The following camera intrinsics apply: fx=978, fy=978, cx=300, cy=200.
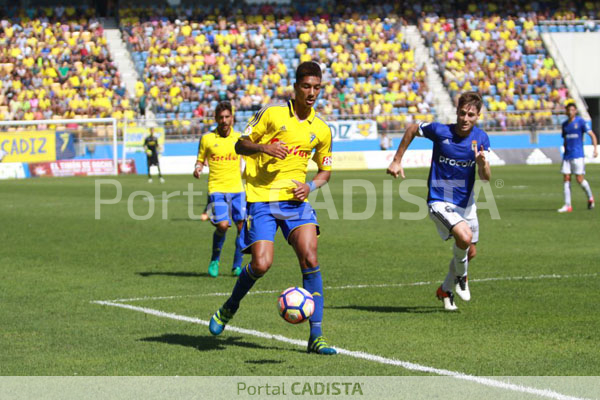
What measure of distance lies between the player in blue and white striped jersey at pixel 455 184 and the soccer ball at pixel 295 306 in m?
2.57

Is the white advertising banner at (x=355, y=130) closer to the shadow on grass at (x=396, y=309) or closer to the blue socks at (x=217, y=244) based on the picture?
the blue socks at (x=217, y=244)

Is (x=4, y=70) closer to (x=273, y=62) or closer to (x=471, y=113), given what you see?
(x=273, y=62)

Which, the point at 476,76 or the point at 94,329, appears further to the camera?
the point at 476,76

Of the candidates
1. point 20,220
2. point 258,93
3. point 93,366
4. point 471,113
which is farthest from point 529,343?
point 258,93

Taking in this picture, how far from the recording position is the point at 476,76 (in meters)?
53.7

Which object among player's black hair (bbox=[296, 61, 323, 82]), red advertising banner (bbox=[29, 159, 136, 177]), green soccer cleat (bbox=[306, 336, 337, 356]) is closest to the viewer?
green soccer cleat (bbox=[306, 336, 337, 356])

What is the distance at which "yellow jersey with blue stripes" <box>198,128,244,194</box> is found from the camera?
14250 mm

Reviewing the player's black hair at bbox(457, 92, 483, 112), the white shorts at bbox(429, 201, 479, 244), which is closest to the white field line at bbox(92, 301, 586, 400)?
the white shorts at bbox(429, 201, 479, 244)

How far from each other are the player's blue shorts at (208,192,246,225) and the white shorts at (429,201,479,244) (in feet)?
14.8

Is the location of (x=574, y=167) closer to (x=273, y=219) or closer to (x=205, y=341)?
(x=273, y=219)

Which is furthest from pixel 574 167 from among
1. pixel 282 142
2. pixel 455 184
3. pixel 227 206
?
pixel 282 142

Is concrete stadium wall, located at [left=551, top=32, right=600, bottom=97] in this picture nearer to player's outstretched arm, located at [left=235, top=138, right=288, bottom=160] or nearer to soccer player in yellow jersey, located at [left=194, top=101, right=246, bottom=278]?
soccer player in yellow jersey, located at [left=194, top=101, right=246, bottom=278]

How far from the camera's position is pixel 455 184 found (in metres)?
10.2

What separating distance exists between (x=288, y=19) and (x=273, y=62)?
16.7 feet
